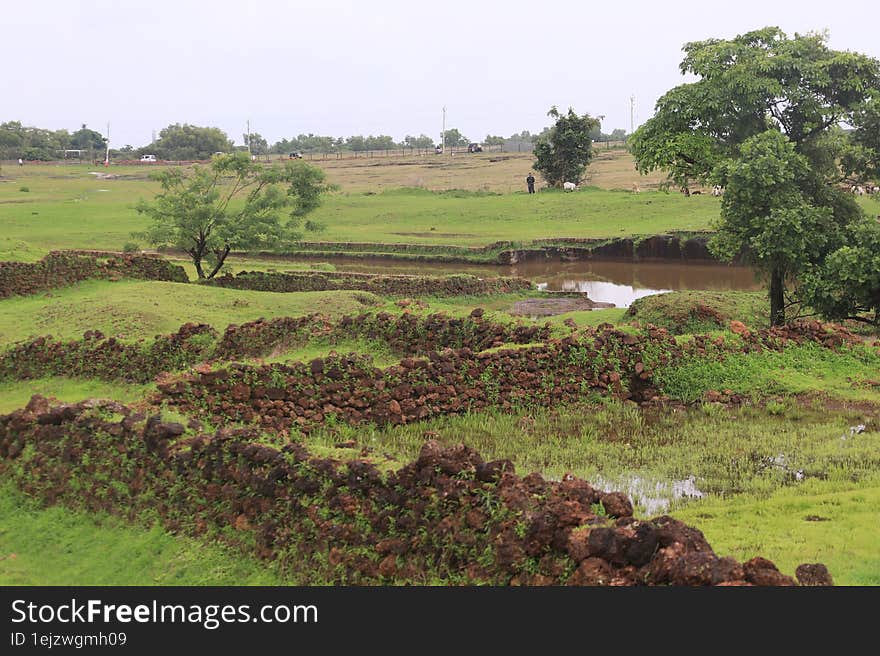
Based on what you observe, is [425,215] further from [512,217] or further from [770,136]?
[770,136]

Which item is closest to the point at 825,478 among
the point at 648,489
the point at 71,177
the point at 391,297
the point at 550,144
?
the point at 648,489

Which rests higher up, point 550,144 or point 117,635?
point 550,144

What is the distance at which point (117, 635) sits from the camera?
5.89 meters

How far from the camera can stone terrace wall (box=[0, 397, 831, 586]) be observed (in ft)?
20.9

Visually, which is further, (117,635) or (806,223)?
(806,223)

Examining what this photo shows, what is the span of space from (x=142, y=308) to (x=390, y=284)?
32.2 ft

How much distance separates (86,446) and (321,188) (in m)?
18.4

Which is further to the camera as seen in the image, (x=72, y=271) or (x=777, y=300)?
(x=72, y=271)

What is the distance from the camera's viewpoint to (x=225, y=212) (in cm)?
2675

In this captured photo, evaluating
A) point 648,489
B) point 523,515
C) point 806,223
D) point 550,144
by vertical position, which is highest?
point 550,144

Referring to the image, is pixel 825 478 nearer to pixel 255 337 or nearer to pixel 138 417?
pixel 138 417

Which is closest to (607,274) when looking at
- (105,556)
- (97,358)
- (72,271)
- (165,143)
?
(72,271)

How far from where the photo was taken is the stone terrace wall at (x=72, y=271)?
882 inches

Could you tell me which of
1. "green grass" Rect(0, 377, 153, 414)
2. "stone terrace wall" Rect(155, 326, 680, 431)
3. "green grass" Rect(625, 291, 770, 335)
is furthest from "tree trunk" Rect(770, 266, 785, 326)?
"green grass" Rect(0, 377, 153, 414)
